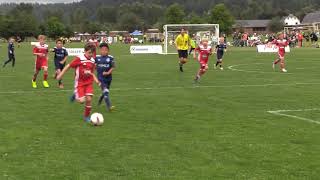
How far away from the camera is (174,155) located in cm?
912

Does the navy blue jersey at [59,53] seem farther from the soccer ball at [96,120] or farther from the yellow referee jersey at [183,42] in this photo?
the soccer ball at [96,120]

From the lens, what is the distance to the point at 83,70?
12680mm

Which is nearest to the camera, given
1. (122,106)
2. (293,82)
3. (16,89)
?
(122,106)

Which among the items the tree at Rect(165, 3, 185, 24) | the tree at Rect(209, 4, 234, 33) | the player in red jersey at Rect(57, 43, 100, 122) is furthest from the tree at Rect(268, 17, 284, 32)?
the player in red jersey at Rect(57, 43, 100, 122)

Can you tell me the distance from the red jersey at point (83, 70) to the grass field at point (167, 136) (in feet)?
3.06

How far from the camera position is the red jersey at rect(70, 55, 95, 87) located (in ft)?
41.5

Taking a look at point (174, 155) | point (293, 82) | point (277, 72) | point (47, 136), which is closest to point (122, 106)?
point (47, 136)

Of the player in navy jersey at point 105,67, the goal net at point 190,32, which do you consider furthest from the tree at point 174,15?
the player in navy jersey at point 105,67

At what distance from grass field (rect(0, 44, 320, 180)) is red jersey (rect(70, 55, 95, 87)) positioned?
93 cm

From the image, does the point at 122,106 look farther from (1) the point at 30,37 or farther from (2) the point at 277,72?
(1) the point at 30,37

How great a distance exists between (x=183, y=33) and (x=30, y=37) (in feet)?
377

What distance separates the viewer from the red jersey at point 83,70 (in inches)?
498

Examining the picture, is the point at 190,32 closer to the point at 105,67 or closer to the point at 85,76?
the point at 105,67

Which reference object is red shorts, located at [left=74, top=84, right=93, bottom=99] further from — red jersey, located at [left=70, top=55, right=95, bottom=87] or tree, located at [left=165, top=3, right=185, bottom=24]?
tree, located at [left=165, top=3, right=185, bottom=24]
